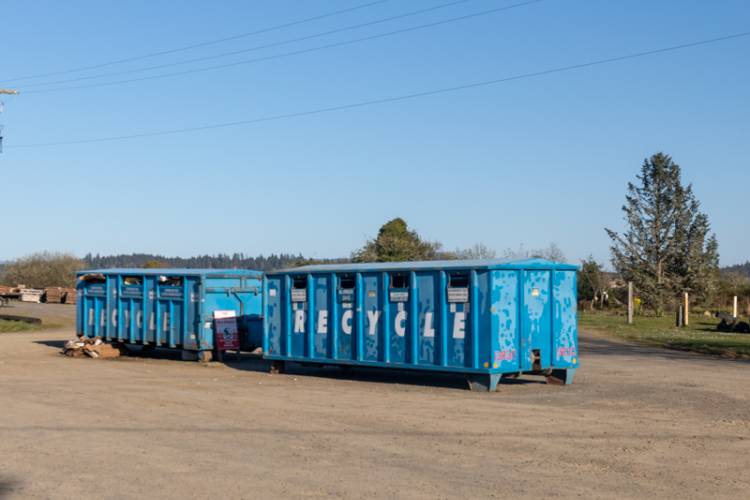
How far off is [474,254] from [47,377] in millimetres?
55418

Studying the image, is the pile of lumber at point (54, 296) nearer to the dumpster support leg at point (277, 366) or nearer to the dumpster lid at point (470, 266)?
the dumpster support leg at point (277, 366)

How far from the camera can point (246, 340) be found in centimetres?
2378

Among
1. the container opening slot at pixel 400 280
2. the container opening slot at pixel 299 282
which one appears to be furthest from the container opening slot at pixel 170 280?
the container opening slot at pixel 400 280

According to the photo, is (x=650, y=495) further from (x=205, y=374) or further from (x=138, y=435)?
(x=205, y=374)

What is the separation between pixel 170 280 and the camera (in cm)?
2425

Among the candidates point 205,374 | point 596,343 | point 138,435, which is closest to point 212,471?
point 138,435

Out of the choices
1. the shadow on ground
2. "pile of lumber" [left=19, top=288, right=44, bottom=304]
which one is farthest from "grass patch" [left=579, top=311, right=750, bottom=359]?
"pile of lumber" [left=19, top=288, right=44, bottom=304]

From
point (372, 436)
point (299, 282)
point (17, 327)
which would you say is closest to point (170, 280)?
point (299, 282)

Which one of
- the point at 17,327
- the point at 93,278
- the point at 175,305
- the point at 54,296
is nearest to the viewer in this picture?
the point at 175,305

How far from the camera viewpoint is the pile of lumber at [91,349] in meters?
24.9

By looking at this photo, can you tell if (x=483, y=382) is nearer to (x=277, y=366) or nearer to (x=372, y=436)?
(x=372, y=436)

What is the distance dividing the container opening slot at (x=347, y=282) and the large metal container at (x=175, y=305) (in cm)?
459

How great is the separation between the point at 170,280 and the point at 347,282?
6.93 meters

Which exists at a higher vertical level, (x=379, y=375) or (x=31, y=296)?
(x=31, y=296)
